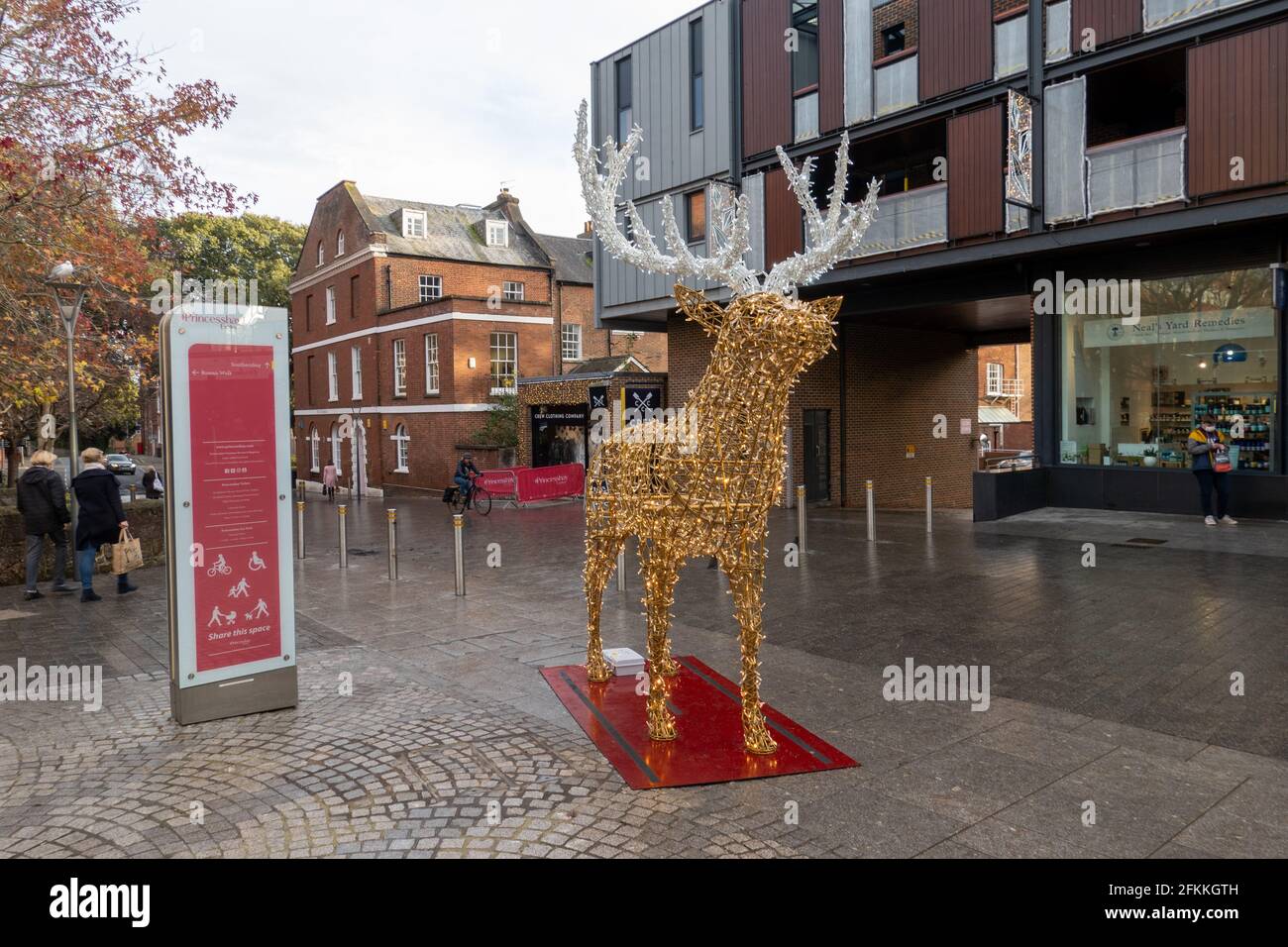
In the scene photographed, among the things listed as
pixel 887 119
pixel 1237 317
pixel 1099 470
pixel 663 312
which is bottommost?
pixel 1099 470

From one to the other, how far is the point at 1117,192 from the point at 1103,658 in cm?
1077

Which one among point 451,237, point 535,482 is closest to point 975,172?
point 535,482

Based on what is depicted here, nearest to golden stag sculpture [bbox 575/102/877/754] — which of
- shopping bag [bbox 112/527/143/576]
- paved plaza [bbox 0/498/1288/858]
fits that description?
paved plaza [bbox 0/498/1288/858]

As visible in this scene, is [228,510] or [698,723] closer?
[698,723]

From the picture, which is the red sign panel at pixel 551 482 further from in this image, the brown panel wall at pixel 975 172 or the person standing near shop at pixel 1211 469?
the person standing near shop at pixel 1211 469

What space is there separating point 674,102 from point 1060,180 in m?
10.6

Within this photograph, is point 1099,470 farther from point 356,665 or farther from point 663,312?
point 356,665

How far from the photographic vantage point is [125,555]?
10766 mm

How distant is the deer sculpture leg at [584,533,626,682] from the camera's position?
257 inches

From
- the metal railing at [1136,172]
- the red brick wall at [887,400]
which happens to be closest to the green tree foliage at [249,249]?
the red brick wall at [887,400]

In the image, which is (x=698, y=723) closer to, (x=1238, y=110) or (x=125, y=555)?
(x=125, y=555)

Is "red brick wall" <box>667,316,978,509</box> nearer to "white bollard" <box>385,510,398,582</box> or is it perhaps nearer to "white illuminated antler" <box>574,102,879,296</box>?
"white bollard" <box>385,510,398,582</box>

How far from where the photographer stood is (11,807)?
4574mm

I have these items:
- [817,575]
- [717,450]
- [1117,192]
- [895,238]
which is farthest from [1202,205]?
[717,450]
